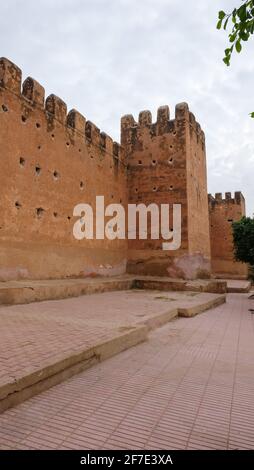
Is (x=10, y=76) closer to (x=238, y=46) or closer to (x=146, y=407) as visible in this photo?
(x=238, y=46)

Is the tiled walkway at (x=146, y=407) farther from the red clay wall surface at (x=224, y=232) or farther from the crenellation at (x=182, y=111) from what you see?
the red clay wall surface at (x=224, y=232)

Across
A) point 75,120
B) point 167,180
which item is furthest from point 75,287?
point 167,180

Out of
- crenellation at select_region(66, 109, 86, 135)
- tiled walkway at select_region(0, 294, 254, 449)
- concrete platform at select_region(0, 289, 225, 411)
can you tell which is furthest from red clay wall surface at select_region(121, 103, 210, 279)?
tiled walkway at select_region(0, 294, 254, 449)

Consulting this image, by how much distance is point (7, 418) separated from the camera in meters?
2.59

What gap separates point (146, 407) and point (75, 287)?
6.95 metres

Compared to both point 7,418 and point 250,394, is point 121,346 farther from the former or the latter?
point 7,418

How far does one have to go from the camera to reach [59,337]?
4.38 metres

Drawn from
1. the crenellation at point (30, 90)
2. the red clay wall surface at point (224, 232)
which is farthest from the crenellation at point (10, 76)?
the red clay wall surface at point (224, 232)

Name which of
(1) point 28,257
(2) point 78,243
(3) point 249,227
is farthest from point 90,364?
(3) point 249,227

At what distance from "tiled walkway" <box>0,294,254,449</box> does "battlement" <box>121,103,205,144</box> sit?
41.4ft

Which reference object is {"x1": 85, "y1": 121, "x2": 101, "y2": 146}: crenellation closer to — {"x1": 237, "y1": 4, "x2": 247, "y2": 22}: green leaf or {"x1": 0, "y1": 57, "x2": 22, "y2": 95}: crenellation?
{"x1": 0, "y1": 57, "x2": 22, "y2": 95}: crenellation

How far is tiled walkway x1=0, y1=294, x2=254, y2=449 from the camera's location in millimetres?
2357

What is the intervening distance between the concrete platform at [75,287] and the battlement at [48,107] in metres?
4.92
